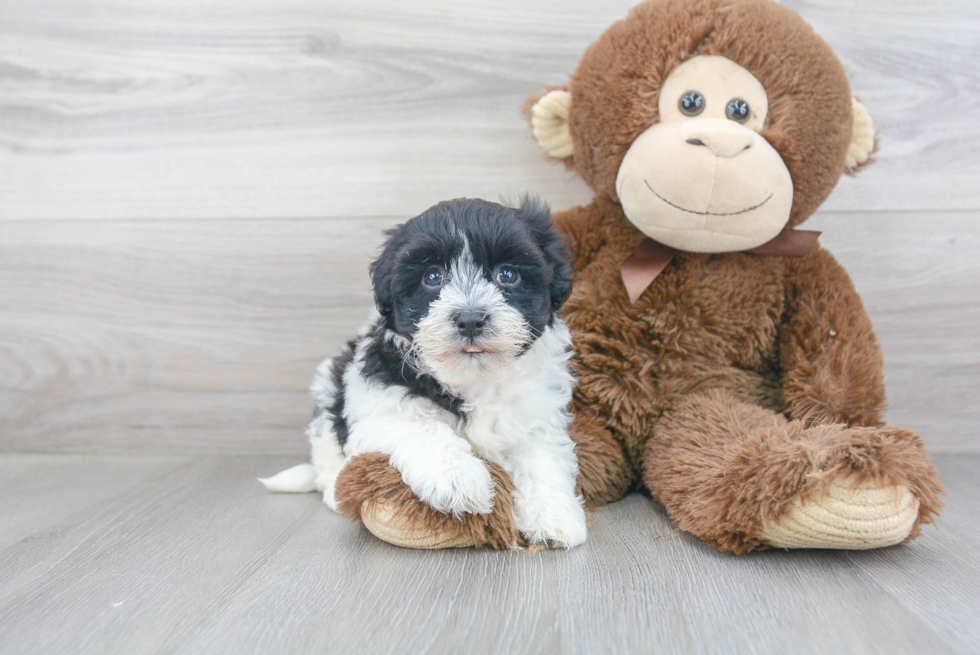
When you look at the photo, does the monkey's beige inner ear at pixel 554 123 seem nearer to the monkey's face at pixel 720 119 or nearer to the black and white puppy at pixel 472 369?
the monkey's face at pixel 720 119

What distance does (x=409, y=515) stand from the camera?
1.25 meters

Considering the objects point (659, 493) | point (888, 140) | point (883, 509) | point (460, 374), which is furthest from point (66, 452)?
point (888, 140)

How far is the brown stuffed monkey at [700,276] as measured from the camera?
130 centimetres

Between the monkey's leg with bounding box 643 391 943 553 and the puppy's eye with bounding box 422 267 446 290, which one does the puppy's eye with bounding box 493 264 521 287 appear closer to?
the puppy's eye with bounding box 422 267 446 290

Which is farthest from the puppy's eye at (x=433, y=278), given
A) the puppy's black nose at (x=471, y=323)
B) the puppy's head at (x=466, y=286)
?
the puppy's black nose at (x=471, y=323)

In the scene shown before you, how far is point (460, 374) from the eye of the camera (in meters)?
1.27

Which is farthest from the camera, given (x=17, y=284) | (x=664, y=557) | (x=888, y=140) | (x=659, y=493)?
(x=17, y=284)

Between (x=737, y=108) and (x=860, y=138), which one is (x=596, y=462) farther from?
(x=860, y=138)

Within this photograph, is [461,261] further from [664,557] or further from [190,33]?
[190,33]

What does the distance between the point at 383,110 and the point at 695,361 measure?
1.09 meters

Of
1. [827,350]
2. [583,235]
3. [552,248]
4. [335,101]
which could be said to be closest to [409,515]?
[552,248]

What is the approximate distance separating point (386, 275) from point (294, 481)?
0.68 metres

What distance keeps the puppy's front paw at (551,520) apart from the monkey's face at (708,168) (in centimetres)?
63

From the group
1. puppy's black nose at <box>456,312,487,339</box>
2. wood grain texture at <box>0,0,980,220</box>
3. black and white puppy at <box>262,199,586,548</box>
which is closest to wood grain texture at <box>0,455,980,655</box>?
black and white puppy at <box>262,199,586,548</box>
